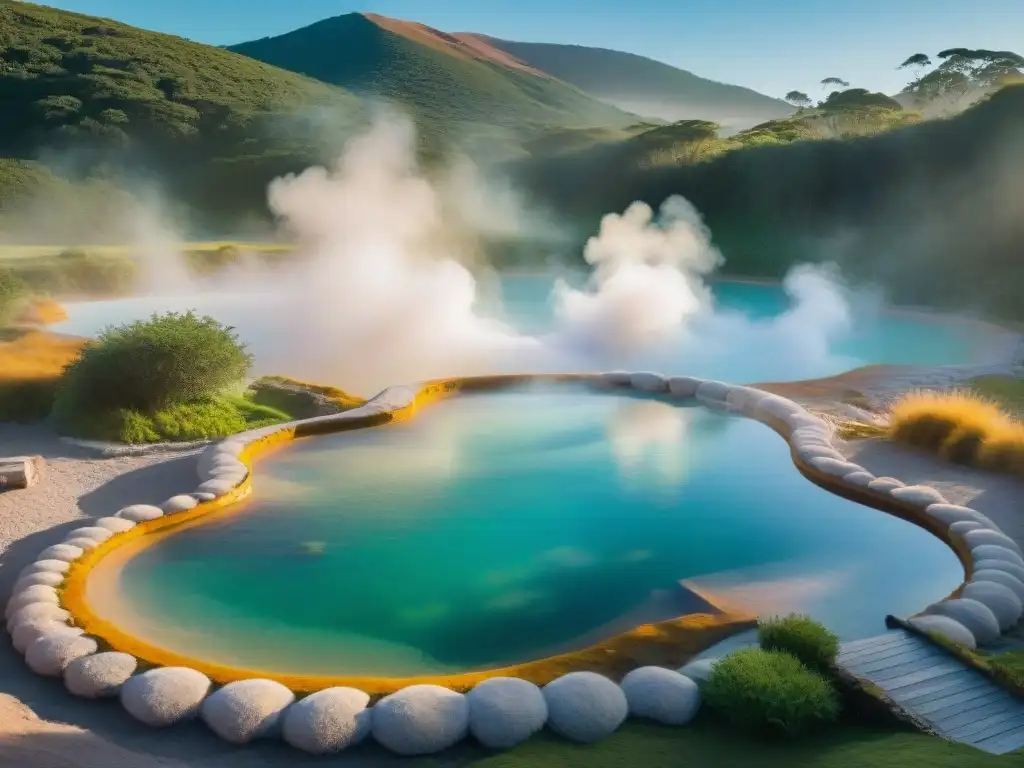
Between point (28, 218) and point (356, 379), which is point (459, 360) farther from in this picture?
point (28, 218)

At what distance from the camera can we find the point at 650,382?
11094 mm

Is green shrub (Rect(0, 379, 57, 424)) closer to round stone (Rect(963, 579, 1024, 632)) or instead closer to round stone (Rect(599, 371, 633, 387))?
round stone (Rect(599, 371, 633, 387))

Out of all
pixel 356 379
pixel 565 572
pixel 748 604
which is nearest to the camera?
pixel 748 604

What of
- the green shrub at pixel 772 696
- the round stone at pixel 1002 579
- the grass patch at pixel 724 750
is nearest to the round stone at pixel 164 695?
the grass patch at pixel 724 750

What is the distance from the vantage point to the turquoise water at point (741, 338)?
44.6 feet

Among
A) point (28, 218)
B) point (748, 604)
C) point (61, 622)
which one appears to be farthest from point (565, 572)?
point (28, 218)

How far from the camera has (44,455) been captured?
8.36 metres

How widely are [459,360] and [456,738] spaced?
9634mm

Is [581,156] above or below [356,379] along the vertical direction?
above

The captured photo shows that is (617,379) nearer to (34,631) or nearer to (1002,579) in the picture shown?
(1002,579)

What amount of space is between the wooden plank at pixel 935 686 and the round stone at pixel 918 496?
2.71 m

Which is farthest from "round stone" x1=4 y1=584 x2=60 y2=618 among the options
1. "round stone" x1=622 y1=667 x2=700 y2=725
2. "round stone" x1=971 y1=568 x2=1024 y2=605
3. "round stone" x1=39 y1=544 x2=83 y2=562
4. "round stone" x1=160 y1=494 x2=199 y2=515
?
"round stone" x1=971 y1=568 x2=1024 y2=605

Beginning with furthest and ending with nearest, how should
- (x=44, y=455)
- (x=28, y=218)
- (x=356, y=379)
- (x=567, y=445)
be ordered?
(x=28, y=218) < (x=356, y=379) < (x=567, y=445) < (x=44, y=455)

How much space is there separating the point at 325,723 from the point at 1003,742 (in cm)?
273
